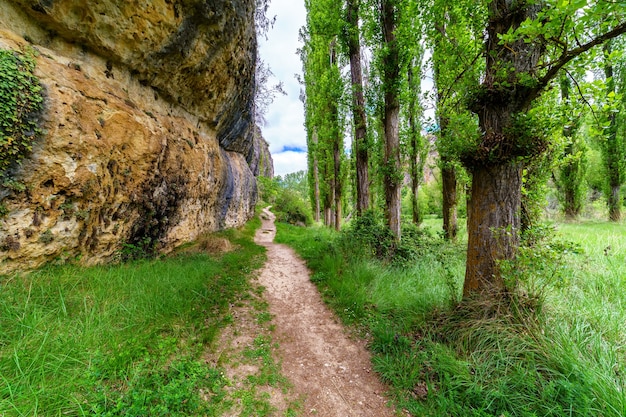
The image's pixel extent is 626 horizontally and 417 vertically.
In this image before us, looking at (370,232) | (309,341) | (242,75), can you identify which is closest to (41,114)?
(309,341)

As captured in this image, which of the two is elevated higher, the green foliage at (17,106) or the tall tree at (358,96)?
the tall tree at (358,96)

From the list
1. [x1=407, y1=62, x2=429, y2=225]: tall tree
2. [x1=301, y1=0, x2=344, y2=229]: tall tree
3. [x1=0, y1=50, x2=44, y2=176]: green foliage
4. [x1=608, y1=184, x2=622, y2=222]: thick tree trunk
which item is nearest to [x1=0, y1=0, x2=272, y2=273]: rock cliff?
[x1=0, y1=50, x2=44, y2=176]: green foliage

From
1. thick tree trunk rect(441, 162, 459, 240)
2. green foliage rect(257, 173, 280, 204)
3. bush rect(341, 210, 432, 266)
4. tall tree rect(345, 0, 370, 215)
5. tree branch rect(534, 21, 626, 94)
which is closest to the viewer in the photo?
tree branch rect(534, 21, 626, 94)

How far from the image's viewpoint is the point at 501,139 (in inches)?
102

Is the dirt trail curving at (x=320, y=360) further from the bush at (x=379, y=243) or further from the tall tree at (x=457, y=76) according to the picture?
the tall tree at (x=457, y=76)

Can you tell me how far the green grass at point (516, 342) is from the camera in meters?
1.84

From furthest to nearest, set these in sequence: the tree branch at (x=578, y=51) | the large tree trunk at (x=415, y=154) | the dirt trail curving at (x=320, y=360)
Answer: the large tree trunk at (x=415, y=154) < the dirt trail curving at (x=320, y=360) < the tree branch at (x=578, y=51)

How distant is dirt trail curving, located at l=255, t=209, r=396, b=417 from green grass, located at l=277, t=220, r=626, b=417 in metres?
0.22

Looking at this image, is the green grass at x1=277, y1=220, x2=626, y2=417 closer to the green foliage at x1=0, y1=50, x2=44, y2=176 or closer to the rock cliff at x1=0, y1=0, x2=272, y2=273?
the rock cliff at x1=0, y1=0, x2=272, y2=273

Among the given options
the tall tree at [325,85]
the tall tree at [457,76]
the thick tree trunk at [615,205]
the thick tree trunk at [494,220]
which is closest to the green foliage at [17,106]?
the tall tree at [457,76]

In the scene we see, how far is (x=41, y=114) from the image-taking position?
2.96m

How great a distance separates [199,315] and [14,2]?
501 cm

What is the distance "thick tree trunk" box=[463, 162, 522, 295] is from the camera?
107 inches

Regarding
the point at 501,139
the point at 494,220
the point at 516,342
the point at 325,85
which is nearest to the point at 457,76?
the point at 501,139
